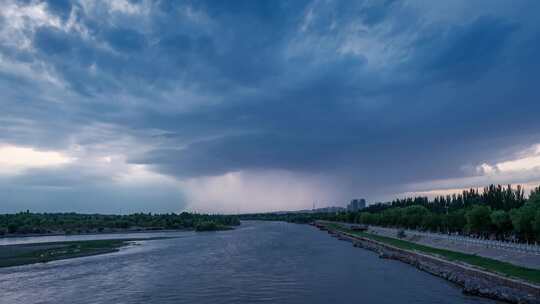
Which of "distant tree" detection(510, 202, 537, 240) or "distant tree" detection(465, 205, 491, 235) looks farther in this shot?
"distant tree" detection(465, 205, 491, 235)

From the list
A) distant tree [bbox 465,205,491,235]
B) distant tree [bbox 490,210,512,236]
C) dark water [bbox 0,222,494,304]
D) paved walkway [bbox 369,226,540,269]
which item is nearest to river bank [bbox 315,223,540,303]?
paved walkway [bbox 369,226,540,269]

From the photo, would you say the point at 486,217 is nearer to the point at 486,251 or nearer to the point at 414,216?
the point at 486,251

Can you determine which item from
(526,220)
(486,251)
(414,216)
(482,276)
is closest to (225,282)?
(482,276)

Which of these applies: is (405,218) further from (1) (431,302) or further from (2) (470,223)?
(1) (431,302)

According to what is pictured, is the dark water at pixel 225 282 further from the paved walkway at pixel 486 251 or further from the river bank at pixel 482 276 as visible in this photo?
the paved walkway at pixel 486 251

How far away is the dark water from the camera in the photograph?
39469mm

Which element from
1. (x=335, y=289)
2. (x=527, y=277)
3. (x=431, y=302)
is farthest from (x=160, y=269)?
(x=527, y=277)

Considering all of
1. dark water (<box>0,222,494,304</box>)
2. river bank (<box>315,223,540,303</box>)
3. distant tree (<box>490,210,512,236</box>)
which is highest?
distant tree (<box>490,210,512,236</box>)

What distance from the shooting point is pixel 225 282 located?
47.4 meters

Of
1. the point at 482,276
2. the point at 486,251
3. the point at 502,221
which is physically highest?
the point at 502,221

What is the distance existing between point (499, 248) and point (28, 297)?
54.4 m

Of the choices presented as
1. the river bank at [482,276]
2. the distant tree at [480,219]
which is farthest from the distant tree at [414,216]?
the river bank at [482,276]

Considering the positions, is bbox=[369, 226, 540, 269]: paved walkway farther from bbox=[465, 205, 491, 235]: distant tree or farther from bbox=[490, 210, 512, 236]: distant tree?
bbox=[490, 210, 512, 236]: distant tree

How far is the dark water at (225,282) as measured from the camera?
1554 inches
